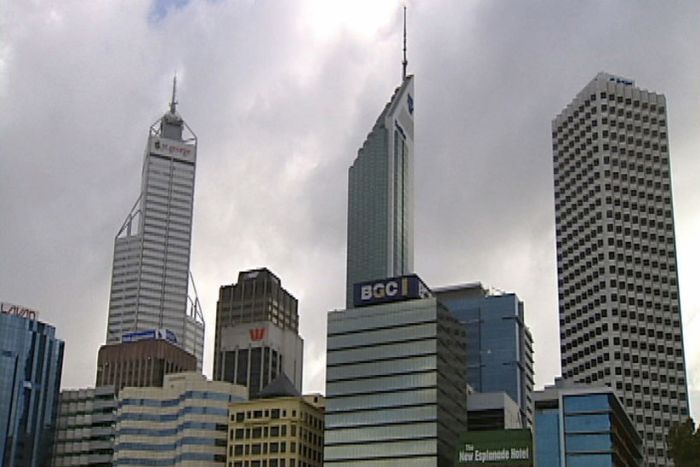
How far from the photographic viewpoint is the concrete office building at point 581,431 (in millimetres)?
167375

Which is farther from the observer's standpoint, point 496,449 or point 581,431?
point 496,449

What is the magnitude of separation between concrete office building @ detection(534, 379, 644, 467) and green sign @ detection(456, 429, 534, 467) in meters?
4.73

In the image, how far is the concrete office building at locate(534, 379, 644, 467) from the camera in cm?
16738

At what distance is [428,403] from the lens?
199375 mm

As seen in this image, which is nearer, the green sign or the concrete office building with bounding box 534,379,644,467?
the concrete office building with bounding box 534,379,644,467

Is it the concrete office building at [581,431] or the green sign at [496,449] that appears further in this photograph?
the green sign at [496,449]

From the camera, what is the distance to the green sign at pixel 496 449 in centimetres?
17588

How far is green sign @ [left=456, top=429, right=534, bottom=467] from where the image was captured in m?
176

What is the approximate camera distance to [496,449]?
585 ft

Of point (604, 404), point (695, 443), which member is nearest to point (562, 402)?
point (604, 404)

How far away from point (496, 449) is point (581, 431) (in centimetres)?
1614

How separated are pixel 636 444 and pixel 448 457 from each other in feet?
117

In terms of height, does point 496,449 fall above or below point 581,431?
below

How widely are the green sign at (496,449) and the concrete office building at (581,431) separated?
4729 millimetres
